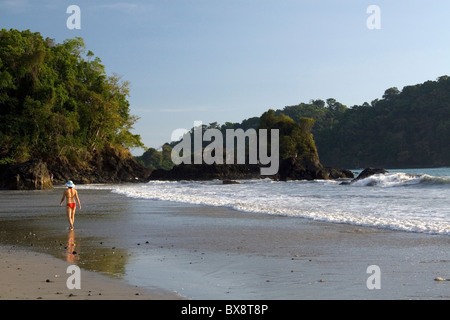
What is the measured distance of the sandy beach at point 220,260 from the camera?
248 inches

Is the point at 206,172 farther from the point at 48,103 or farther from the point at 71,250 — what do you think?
the point at 71,250

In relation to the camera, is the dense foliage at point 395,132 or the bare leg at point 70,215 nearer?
the bare leg at point 70,215

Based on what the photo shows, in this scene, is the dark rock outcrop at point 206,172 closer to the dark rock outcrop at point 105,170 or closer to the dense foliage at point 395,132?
the dark rock outcrop at point 105,170

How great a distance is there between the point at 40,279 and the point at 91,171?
2040 inches

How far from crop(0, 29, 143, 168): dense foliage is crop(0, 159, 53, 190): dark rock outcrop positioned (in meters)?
9.42

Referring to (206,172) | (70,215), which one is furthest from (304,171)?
(70,215)

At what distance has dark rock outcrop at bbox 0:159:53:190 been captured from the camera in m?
39.3

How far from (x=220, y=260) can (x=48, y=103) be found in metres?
47.3

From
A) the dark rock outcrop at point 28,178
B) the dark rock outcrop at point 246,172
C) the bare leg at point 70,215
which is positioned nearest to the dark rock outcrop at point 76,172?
the dark rock outcrop at point 28,178

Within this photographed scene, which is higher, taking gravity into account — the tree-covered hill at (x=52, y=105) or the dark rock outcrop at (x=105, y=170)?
the tree-covered hill at (x=52, y=105)

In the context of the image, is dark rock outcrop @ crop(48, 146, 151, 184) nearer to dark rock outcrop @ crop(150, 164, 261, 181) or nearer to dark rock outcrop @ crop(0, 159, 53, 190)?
dark rock outcrop @ crop(150, 164, 261, 181)

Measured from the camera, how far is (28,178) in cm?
3969

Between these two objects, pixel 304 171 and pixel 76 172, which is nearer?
pixel 76 172

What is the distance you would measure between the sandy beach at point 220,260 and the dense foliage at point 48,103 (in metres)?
39.4
